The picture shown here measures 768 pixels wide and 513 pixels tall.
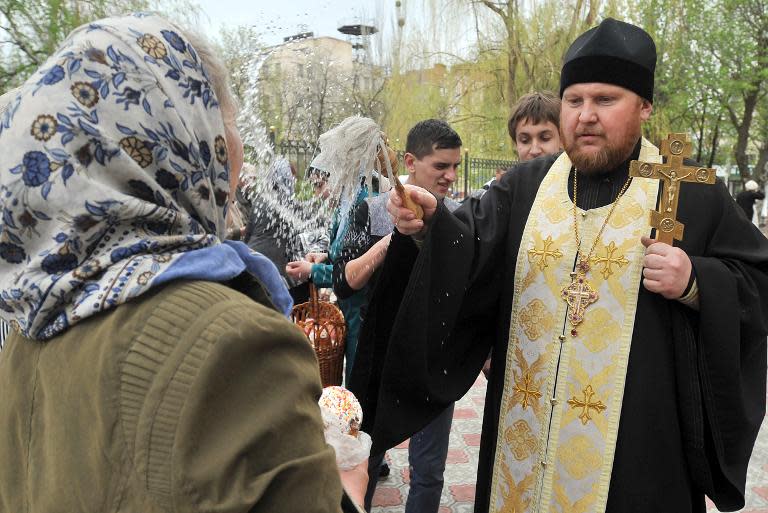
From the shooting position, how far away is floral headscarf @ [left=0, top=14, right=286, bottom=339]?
863 mm

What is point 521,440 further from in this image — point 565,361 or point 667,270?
point 667,270

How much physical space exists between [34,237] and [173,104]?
28 centimetres

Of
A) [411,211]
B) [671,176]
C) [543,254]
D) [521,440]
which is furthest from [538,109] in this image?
[521,440]

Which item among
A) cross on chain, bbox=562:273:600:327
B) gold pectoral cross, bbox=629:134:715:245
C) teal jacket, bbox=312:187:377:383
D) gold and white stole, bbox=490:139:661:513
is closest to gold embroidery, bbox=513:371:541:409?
gold and white stole, bbox=490:139:661:513

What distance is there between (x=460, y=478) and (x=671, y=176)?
2.93 m

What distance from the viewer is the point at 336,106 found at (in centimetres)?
245

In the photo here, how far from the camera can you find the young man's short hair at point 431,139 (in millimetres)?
3188

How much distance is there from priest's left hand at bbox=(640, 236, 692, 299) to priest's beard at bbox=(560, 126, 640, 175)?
0.39 metres

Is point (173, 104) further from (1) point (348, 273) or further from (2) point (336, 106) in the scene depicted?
(1) point (348, 273)

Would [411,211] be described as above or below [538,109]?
below

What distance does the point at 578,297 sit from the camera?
218 centimetres

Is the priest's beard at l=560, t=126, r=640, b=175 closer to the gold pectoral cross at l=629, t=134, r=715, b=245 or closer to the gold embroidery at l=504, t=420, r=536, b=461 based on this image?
the gold pectoral cross at l=629, t=134, r=715, b=245

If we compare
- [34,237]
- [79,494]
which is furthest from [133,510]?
[34,237]

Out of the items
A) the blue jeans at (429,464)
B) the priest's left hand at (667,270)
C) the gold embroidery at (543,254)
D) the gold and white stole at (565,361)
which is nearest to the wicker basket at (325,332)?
the blue jeans at (429,464)
